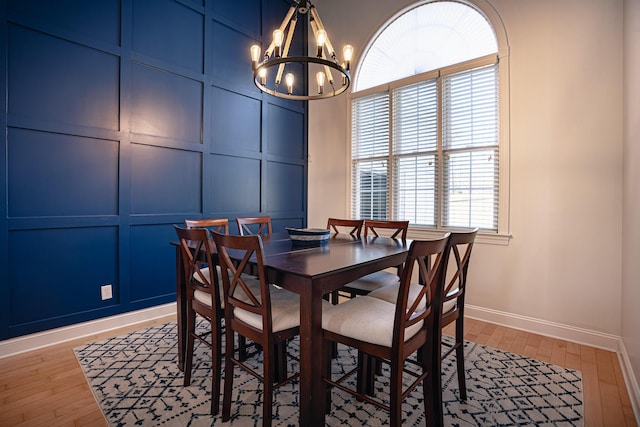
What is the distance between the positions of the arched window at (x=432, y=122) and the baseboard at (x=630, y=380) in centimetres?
117

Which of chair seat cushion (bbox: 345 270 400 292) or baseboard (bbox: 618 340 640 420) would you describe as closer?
baseboard (bbox: 618 340 640 420)

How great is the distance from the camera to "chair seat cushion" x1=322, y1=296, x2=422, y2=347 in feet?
4.51

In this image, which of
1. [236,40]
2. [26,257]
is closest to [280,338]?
[26,257]

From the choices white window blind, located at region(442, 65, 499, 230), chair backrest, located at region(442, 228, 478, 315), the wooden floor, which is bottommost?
the wooden floor

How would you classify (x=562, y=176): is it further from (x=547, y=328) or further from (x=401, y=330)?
(x=401, y=330)

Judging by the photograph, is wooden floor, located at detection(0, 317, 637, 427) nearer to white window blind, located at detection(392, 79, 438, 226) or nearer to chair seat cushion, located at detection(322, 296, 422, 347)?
chair seat cushion, located at detection(322, 296, 422, 347)

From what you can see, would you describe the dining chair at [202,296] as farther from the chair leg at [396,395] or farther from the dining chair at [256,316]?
the chair leg at [396,395]

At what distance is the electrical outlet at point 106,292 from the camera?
2.71 meters

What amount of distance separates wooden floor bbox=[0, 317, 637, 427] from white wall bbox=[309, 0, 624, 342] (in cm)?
28

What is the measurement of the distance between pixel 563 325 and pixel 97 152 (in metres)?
4.12

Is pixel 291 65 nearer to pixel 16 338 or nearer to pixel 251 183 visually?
pixel 251 183

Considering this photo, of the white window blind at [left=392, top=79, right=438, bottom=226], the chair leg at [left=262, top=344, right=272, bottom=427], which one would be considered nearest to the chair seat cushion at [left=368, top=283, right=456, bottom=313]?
the chair leg at [left=262, top=344, right=272, bottom=427]

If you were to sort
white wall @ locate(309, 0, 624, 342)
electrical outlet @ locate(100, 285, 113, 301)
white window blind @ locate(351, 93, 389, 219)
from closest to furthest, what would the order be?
white wall @ locate(309, 0, 624, 342)
electrical outlet @ locate(100, 285, 113, 301)
white window blind @ locate(351, 93, 389, 219)

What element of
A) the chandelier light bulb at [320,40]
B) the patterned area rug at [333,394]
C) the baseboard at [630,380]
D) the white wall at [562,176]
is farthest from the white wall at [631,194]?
the chandelier light bulb at [320,40]
